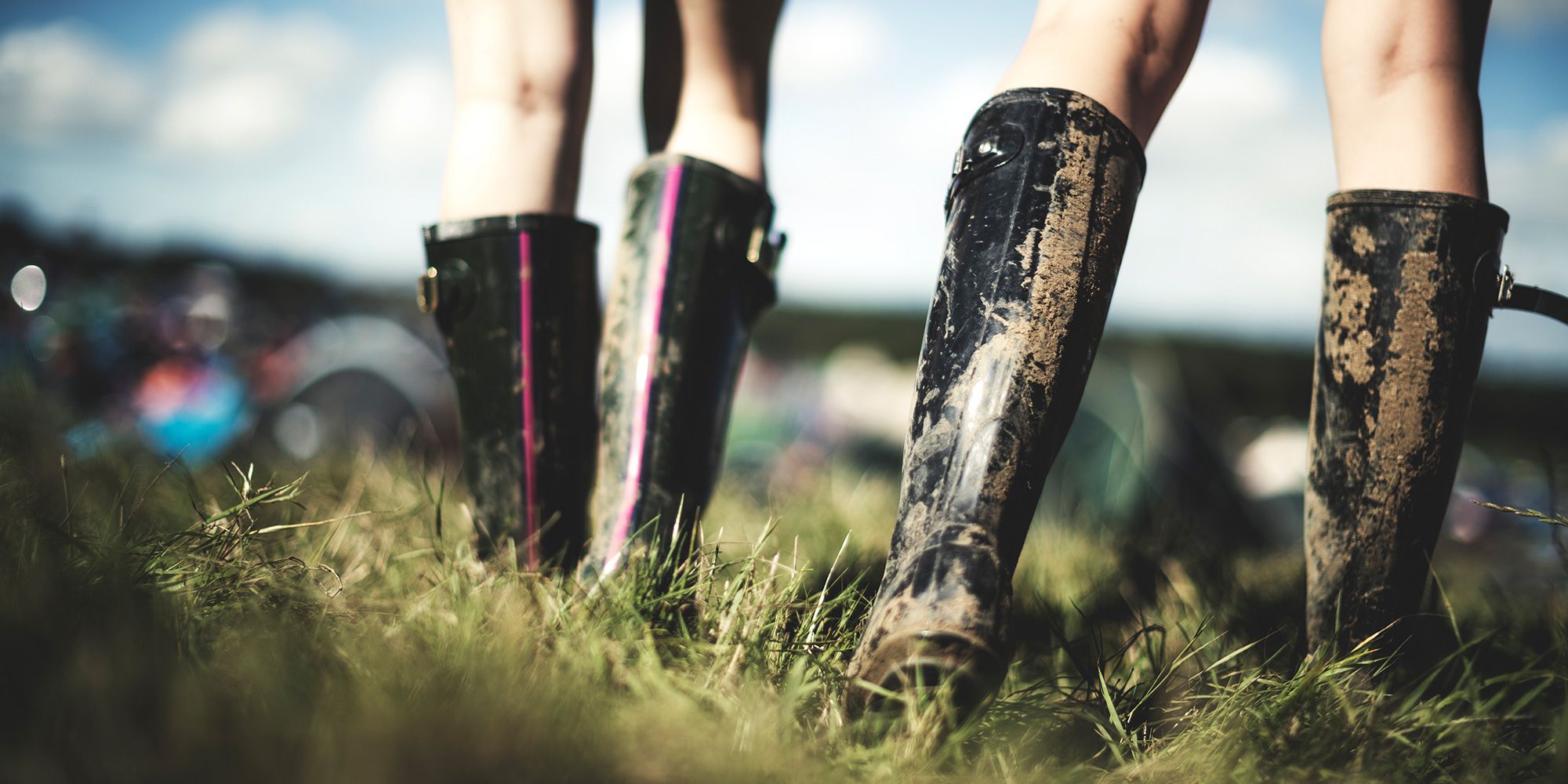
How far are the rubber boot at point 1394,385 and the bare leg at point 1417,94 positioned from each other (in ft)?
0.11

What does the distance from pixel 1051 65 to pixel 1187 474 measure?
3911 mm

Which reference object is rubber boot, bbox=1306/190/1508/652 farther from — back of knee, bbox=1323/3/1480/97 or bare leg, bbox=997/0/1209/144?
bare leg, bbox=997/0/1209/144

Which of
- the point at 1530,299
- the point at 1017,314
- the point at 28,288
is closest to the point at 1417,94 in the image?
the point at 1530,299

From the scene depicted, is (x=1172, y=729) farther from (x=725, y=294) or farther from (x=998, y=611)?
(x=725, y=294)

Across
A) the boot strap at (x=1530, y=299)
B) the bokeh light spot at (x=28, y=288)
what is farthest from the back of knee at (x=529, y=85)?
the bokeh light spot at (x=28, y=288)

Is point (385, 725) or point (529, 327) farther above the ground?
point (529, 327)

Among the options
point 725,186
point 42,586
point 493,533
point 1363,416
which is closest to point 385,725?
point 42,586

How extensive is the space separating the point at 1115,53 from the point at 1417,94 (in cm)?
33

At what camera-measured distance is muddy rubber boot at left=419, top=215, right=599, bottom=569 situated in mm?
941

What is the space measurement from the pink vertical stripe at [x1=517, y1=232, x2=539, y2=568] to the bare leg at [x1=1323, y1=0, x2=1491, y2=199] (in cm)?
89

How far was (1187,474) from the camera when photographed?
13.5 feet

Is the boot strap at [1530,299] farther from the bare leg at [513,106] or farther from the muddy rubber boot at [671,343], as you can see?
the bare leg at [513,106]

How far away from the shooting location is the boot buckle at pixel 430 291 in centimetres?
97

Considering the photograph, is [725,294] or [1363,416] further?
[725,294]
